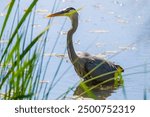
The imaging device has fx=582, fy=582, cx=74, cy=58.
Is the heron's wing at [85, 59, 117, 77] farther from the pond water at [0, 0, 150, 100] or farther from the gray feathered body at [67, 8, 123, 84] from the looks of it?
the pond water at [0, 0, 150, 100]

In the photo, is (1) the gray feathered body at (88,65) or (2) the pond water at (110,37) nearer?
(2) the pond water at (110,37)

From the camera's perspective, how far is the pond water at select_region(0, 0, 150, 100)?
25.5 ft

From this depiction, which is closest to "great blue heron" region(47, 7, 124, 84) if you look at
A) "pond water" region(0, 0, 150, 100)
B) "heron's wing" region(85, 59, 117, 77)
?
"heron's wing" region(85, 59, 117, 77)

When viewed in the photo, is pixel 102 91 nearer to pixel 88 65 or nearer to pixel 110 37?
pixel 88 65

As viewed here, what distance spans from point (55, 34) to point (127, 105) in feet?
20.3

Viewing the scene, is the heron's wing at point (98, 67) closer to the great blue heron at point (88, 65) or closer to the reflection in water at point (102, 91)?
the great blue heron at point (88, 65)

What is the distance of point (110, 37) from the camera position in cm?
987

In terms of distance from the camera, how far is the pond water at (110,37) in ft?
25.5

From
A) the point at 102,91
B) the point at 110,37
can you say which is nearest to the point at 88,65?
the point at 102,91

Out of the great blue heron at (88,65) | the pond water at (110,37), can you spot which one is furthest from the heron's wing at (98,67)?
the pond water at (110,37)

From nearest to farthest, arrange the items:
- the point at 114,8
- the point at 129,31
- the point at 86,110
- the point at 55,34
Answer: the point at 86,110 < the point at 55,34 < the point at 129,31 < the point at 114,8

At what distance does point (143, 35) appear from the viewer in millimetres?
9969

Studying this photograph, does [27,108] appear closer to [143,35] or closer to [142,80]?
[142,80]

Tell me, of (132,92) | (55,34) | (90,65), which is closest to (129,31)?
(55,34)
